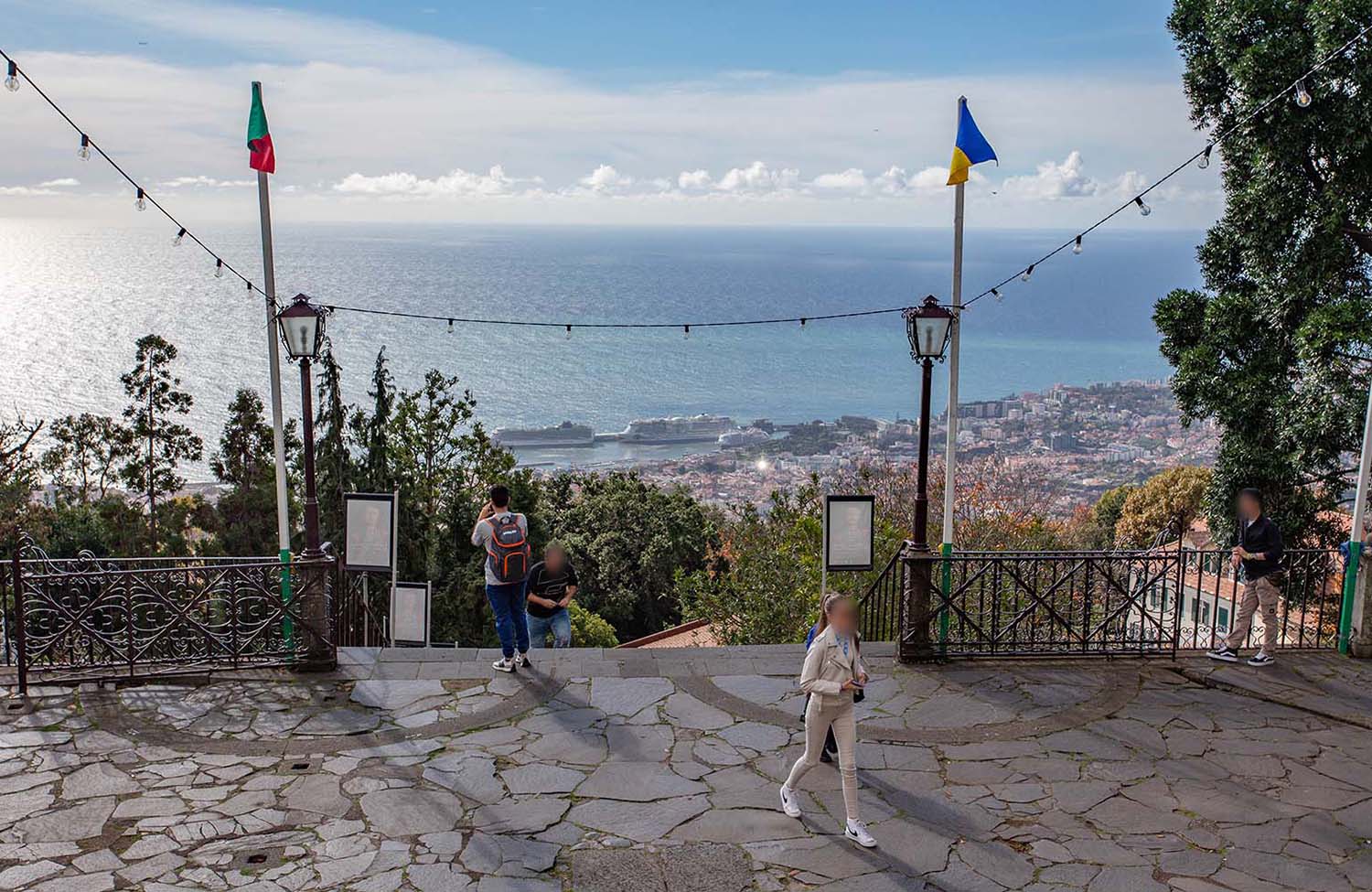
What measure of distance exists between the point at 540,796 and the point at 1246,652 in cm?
691

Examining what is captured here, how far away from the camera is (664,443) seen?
79062 mm

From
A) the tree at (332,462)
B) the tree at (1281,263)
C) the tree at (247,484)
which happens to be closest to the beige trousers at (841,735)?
the tree at (1281,263)

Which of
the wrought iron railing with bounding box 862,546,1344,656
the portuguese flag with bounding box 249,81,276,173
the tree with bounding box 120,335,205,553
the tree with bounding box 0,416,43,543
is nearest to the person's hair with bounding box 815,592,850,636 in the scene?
the wrought iron railing with bounding box 862,546,1344,656

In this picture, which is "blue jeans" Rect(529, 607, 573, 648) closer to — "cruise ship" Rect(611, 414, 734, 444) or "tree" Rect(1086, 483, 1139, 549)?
"tree" Rect(1086, 483, 1139, 549)

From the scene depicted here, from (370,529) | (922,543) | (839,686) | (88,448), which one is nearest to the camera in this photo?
(839,686)

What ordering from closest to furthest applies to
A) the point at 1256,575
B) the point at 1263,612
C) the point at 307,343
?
1. the point at 307,343
2. the point at 1256,575
3. the point at 1263,612

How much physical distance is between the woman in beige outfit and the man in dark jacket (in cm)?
494

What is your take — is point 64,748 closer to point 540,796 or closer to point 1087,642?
point 540,796

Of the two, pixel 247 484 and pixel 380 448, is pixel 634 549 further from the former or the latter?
pixel 247 484

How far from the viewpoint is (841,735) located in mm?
6301

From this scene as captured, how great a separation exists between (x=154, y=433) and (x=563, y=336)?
319ft

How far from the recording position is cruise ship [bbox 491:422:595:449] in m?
74.7

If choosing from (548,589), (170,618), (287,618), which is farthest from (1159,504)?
(170,618)

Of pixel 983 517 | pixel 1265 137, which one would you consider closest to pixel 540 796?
pixel 1265 137
